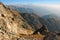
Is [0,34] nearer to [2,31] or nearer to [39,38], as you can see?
[2,31]

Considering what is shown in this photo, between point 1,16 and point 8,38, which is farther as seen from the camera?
point 1,16

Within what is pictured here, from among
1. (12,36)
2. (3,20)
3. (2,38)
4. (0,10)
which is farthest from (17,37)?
(0,10)

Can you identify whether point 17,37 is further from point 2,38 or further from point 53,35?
point 53,35

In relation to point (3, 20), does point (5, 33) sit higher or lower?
lower

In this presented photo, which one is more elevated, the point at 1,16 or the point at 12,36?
the point at 1,16

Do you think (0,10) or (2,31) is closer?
(2,31)

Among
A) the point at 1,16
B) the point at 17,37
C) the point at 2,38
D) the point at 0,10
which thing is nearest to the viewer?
the point at 2,38

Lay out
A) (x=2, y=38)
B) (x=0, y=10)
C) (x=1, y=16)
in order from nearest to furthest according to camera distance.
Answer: (x=2, y=38), (x=1, y=16), (x=0, y=10)

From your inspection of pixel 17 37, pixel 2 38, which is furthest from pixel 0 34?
pixel 17 37

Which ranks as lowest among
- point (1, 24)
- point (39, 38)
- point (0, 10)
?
point (39, 38)
